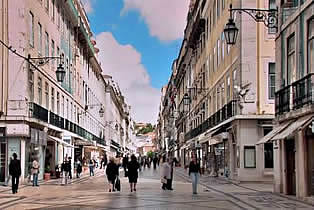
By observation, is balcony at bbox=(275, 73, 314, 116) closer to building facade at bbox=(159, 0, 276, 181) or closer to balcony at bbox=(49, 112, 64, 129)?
building facade at bbox=(159, 0, 276, 181)

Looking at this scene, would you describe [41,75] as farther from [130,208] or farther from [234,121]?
[130,208]

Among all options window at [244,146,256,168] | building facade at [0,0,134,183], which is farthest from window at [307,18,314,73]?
building facade at [0,0,134,183]

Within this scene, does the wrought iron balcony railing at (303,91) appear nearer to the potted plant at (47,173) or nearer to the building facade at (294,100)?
the building facade at (294,100)

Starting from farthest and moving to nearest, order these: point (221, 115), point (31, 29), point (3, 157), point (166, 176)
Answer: point (221, 115)
point (31, 29)
point (3, 157)
point (166, 176)

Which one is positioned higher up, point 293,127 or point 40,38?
point 40,38

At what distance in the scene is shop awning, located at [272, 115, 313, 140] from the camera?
65.0 feet

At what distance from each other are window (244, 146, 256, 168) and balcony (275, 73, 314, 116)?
411 inches

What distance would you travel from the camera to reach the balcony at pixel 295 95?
19875 millimetres

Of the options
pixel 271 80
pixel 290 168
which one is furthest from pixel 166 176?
pixel 271 80

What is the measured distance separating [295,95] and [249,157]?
13.6m

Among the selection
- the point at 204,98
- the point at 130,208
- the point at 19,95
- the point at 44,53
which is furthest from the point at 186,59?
the point at 130,208

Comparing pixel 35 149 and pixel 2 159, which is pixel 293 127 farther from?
pixel 35 149

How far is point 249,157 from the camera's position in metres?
35.0

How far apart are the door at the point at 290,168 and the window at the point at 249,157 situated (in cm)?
1073
